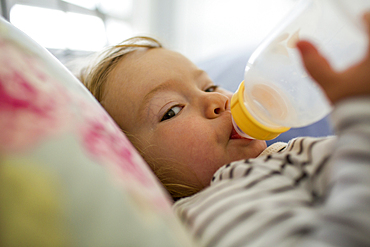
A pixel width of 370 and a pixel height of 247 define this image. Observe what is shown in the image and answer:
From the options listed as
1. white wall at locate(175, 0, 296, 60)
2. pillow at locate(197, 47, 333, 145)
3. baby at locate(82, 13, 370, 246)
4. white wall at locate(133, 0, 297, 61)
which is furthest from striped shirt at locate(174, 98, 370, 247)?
white wall at locate(133, 0, 297, 61)

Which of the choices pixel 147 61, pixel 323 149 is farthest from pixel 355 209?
pixel 147 61

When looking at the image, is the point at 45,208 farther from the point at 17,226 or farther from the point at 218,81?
the point at 218,81

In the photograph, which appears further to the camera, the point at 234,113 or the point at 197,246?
the point at 234,113

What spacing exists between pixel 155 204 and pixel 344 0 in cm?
41

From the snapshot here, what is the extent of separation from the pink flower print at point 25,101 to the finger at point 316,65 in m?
0.34

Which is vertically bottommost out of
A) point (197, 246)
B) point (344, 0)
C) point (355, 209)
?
point (197, 246)

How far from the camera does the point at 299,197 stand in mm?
370

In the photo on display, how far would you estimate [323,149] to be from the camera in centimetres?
43

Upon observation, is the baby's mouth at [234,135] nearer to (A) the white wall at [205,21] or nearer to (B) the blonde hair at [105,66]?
(B) the blonde hair at [105,66]

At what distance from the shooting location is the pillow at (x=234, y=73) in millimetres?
966

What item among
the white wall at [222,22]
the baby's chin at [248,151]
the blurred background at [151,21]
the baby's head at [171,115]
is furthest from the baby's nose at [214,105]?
the white wall at [222,22]

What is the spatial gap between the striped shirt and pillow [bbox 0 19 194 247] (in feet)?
0.26

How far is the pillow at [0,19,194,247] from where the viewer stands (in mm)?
263

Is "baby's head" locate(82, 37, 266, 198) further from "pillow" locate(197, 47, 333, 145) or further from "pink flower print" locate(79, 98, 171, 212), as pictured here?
"pillow" locate(197, 47, 333, 145)
